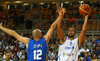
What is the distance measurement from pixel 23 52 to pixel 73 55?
25.6ft

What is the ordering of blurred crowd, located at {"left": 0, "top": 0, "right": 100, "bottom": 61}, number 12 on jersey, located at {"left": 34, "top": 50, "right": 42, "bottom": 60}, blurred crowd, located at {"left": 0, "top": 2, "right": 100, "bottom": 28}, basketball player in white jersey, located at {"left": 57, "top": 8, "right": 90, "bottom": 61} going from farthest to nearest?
blurred crowd, located at {"left": 0, "top": 2, "right": 100, "bottom": 28} < blurred crowd, located at {"left": 0, "top": 0, "right": 100, "bottom": 61} < basketball player in white jersey, located at {"left": 57, "top": 8, "right": 90, "bottom": 61} < number 12 on jersey, located at {"left": 34, "top": 50, "right": 42, "bottom": 60}

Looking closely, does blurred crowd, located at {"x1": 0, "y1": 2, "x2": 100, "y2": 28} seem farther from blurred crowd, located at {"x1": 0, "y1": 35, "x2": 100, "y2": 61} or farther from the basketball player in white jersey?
the basketball player in white jersey

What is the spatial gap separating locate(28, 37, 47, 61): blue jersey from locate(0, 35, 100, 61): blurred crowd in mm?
5672

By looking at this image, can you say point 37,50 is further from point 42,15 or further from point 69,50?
point 42,15

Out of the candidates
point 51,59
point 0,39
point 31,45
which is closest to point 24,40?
point 31,45

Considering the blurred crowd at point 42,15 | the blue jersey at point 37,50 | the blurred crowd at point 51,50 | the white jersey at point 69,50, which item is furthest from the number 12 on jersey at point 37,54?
the blurred crowd at point 42,15

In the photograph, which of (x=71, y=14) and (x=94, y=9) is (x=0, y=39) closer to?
(x=71, y=14)

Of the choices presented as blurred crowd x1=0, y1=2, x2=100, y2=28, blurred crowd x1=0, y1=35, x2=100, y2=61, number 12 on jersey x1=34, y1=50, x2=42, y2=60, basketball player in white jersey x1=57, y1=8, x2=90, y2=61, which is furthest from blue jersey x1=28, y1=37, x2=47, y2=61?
blurred crowd x1=0, y1=2, x2=100, y2=28

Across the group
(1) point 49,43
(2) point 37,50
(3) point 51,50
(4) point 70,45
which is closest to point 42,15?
(1) point 49,43

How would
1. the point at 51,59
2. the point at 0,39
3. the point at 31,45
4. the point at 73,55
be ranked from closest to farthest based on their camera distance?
the point at 31,45, the point at 73,55, the point at 51,59, the point at 0,39

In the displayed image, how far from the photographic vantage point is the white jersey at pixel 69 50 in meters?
4.79

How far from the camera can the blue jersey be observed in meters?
4.25

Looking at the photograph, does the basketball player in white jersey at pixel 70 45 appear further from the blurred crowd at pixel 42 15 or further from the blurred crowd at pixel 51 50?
the blurred crowd at pixel 42 15

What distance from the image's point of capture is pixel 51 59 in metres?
11.0
